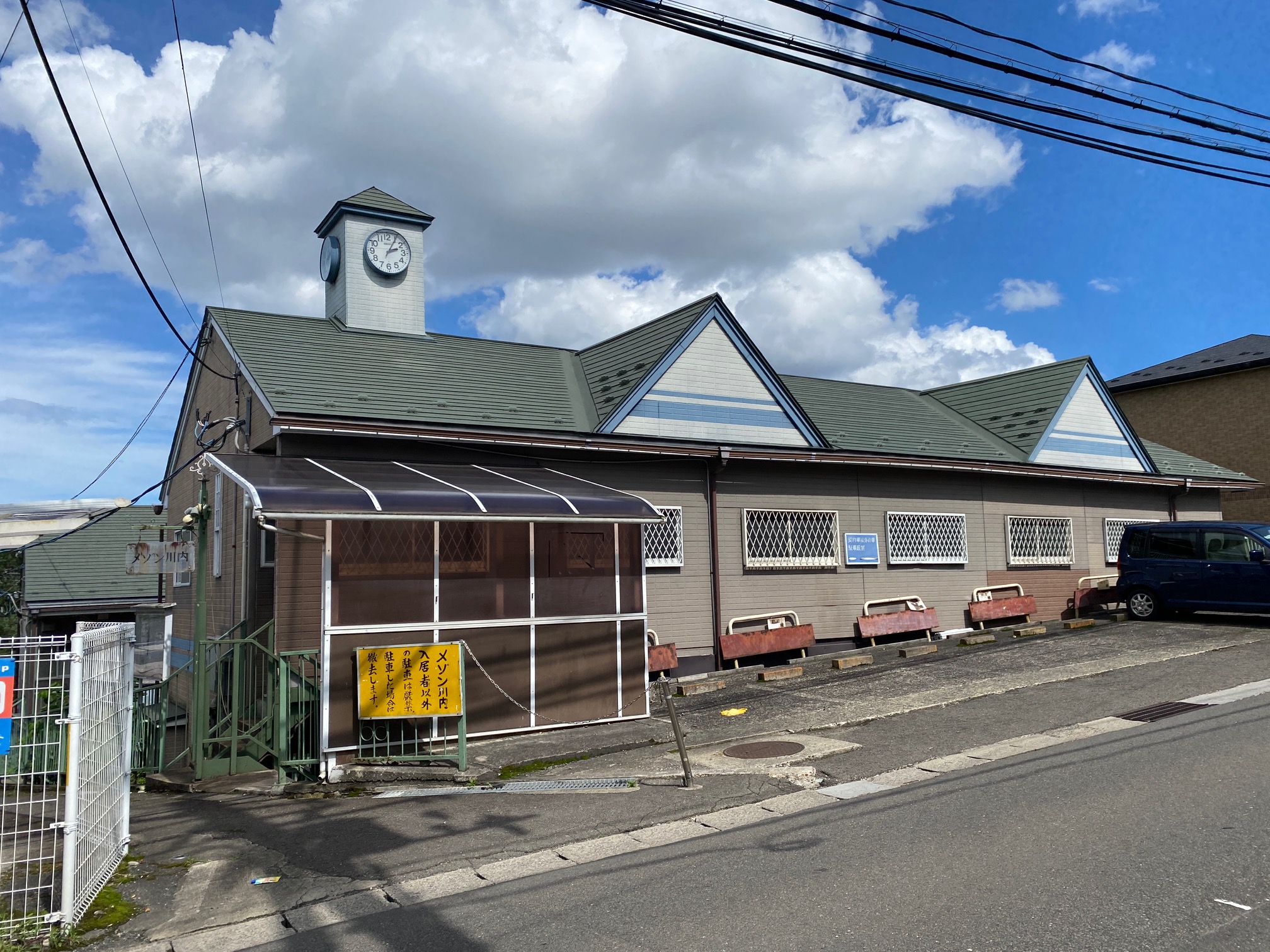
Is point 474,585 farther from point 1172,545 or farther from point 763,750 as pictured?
point 1172,545

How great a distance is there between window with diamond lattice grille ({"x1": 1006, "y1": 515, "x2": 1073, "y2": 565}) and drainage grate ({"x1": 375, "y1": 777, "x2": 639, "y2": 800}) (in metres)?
12.8

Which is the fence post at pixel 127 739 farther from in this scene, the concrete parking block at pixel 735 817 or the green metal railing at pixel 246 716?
the concrete parking block at pixel 735 817

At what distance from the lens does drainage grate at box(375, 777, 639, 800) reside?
855 centimetres

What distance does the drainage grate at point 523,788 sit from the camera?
8.55m

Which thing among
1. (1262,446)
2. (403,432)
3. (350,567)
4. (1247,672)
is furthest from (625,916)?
(1262,446)

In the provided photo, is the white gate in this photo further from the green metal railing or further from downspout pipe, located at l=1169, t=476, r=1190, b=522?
downspout pipe, located at l=1169, t=476, r=1190, b=522

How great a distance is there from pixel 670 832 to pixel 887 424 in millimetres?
13938

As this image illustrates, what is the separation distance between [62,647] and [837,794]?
581cm

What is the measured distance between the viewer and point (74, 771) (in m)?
5.48

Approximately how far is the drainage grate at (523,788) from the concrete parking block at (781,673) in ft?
18.3

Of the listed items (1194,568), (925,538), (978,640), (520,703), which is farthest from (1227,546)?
(520,703)

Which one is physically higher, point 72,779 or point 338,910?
point 72,779

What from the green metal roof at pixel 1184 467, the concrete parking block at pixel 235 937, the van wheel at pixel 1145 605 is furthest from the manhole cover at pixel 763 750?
the green metal roof at pixel 1184 467

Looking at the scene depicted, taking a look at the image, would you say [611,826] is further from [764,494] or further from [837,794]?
[764,494]
